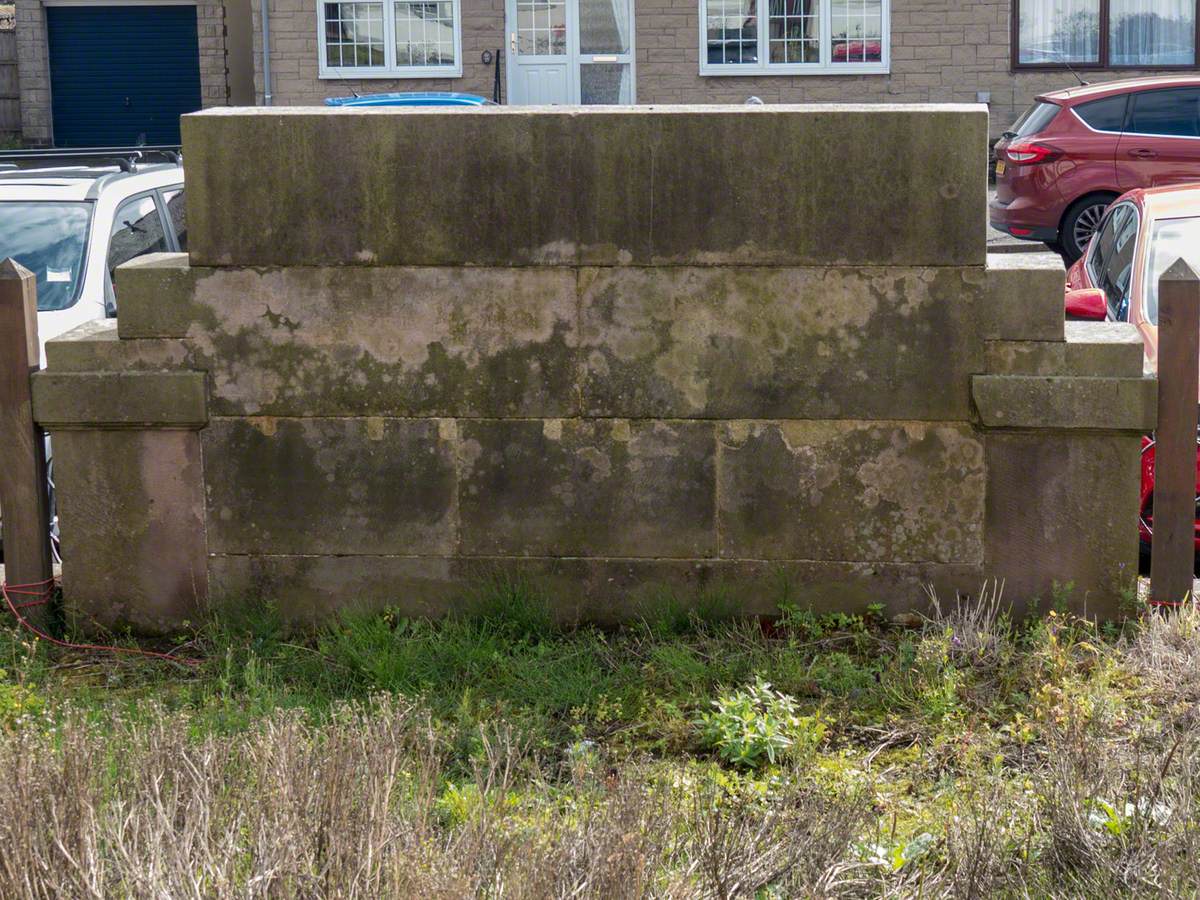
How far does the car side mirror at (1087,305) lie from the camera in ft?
25.5

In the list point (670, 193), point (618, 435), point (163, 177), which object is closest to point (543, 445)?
point (618, 435)

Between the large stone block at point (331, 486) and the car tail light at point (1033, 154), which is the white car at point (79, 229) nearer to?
the large stone block at point (331, 486)

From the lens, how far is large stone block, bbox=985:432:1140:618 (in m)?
5.55

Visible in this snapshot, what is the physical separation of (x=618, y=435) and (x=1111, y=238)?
5184mm

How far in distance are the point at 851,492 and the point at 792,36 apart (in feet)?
61.7

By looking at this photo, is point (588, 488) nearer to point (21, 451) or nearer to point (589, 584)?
point (589, 584)

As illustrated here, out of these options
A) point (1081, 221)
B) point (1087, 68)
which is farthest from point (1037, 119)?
point (1087, 68)

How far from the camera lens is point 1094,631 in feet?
18.3

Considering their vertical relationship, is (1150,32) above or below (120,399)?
above

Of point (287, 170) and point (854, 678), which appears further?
point (287, 170)

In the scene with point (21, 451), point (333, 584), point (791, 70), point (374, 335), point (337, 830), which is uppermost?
point (791, 70)

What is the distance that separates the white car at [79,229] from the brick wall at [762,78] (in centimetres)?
1433

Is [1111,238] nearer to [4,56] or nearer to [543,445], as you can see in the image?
[543,445]

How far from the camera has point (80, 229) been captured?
8.59 metres
